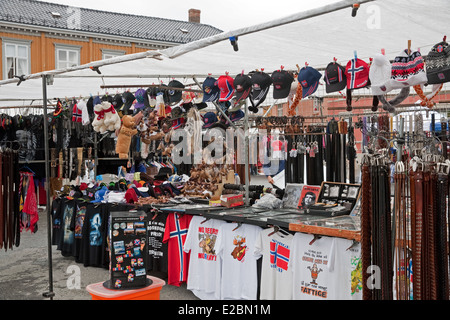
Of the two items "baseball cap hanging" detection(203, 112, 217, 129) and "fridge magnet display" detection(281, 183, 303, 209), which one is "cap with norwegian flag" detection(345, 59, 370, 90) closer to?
"fridge magnet display" detection(281, 183, 303, 209)

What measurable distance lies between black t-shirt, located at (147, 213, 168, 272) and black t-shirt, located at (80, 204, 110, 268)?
92cm

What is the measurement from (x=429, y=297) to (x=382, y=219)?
498 millimetres

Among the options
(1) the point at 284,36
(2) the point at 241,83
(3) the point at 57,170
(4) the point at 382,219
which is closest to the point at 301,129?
(2) the point at 241,83

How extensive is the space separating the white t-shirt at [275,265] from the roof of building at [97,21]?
2186 centimetres

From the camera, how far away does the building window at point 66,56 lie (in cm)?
2423

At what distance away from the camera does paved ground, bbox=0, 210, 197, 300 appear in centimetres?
534

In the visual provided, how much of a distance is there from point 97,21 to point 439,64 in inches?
1015

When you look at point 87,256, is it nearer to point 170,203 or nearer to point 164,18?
point 170,203

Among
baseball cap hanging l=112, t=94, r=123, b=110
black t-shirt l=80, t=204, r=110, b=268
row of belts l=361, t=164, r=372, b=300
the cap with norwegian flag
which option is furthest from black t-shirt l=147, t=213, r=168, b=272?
row of belts l=361, t=164, r=372, b=300

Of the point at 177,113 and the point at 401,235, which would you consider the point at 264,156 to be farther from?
the point at 401,235

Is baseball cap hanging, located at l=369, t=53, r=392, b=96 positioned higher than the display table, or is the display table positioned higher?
baseball cap hanging, located at l=369, t=53, r=392, b=96

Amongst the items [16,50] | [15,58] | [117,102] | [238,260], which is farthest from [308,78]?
[16,50]

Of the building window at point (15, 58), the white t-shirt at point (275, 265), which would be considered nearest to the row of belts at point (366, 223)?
the white t-shirt at point (275, 265)

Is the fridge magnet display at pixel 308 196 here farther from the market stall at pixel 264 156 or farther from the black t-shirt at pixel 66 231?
the black t-shirt at pixel 66 231
